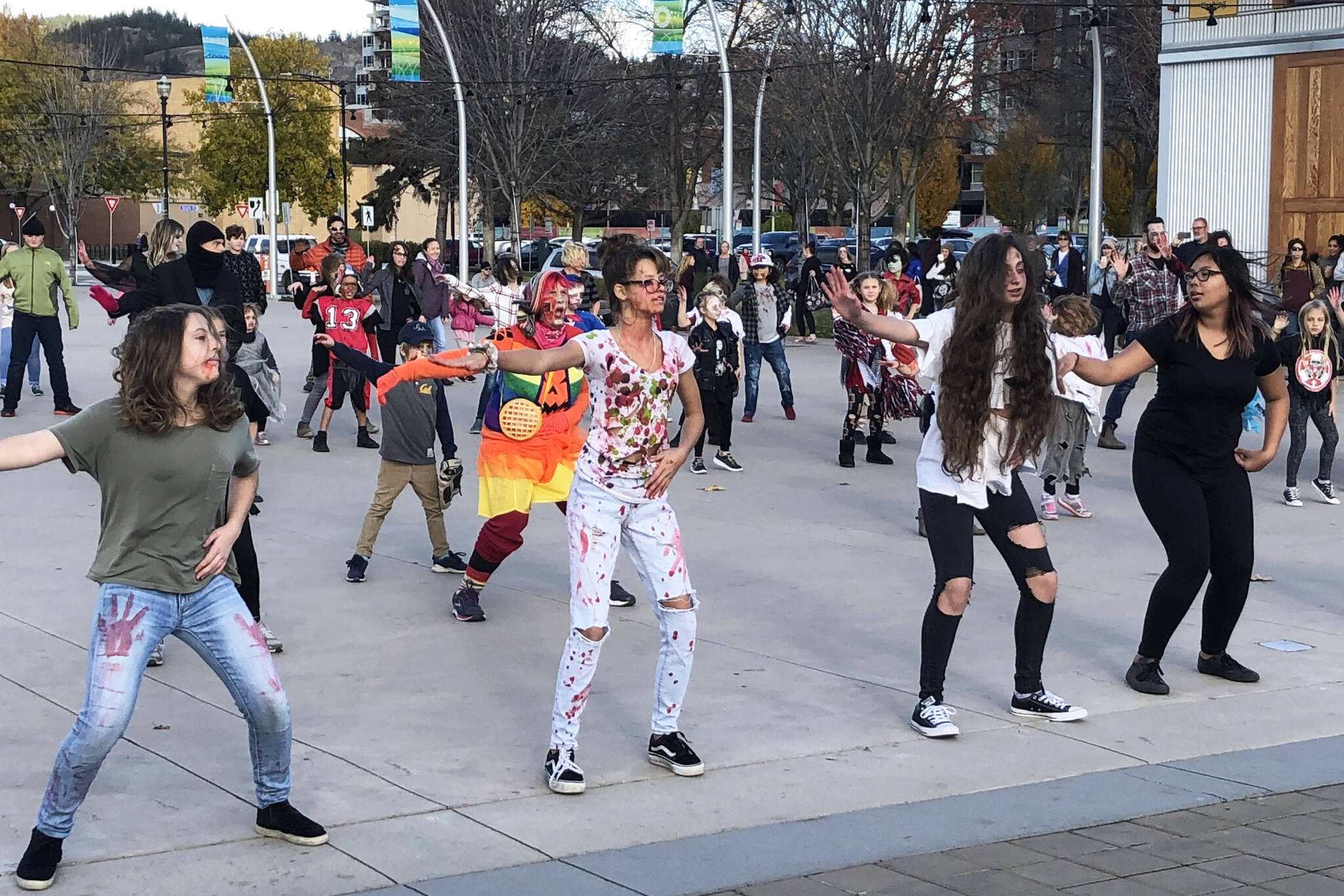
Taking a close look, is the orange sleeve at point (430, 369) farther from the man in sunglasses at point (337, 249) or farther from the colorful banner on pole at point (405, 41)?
the colorful banner on pole at point (405, 41)

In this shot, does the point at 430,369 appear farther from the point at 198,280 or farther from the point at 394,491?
the point at 198,280

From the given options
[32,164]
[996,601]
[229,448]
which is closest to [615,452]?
[229,448]

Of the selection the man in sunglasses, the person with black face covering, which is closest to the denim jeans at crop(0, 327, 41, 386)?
the man in sunglasses

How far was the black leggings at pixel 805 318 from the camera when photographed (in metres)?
27.2

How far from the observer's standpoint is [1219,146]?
25.2m

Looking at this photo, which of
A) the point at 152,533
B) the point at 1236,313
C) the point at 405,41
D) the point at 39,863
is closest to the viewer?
the point at 39,863

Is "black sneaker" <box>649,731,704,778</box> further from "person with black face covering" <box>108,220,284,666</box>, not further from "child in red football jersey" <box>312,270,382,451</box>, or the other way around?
"child in red football jersey" <box>312,270,382,451</box>

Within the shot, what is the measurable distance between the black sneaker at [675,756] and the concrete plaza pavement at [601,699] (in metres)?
0.05

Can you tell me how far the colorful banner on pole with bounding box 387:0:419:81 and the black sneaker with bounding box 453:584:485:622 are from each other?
27513mm

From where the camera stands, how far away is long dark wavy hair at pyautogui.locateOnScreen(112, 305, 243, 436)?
4.47 meters

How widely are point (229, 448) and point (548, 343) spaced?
3.17m

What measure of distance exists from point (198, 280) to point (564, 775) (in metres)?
4.78

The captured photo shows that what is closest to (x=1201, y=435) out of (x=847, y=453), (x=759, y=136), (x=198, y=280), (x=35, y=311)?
(x=198, y=280)

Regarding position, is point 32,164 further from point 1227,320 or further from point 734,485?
point 1227,320
